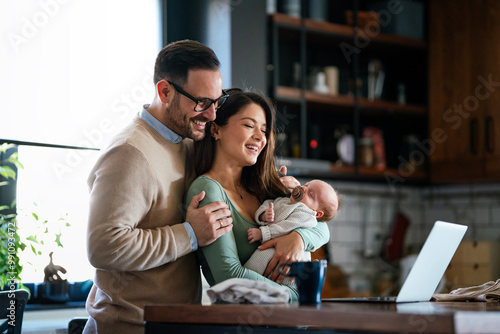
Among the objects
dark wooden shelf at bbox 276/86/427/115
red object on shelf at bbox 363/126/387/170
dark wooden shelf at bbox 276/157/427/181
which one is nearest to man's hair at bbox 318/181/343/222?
dark wooden shelf at bbox 276/157/427/181

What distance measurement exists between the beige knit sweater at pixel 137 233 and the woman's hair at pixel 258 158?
0.08 meters

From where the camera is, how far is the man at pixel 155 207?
1.63 m

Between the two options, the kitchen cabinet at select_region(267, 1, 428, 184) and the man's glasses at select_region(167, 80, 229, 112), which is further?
the kitchen cabinet at select_region(267, 1, 428, 184)

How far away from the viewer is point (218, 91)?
1892 mm

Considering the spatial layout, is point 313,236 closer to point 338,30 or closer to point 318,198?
point 318,198

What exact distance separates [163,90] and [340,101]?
7.02 ft

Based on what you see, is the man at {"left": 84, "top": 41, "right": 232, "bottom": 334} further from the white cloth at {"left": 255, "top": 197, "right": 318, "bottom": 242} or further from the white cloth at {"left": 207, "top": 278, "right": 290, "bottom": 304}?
the white cloth at {"left": 207, "top": 278, "right": 290, "bottom": 304}

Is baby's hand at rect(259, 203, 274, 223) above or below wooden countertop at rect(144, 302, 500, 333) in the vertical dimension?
above

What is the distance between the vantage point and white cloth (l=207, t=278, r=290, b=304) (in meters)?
1.42

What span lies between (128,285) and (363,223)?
2.77m

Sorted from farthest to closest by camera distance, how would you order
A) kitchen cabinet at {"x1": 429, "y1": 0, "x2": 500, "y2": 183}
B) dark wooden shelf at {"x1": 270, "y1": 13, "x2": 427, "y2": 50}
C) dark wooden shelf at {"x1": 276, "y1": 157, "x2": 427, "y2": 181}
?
Answer: kitchen cabinet at {"x1": 429, "y1": 0, "x2": 500, "y2": 183} → dark wooden shelf at {"x1": 270, "y1": 13, "x2": 427, "y2": 50} → dark wooden shelf at {"x1": 276, "y1": 157, "x2": 427, "y2": 181}

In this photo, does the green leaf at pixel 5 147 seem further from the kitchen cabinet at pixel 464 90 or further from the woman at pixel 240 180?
the kitchen cabinet at pixel 464 90

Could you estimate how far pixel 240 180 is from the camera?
201 cm

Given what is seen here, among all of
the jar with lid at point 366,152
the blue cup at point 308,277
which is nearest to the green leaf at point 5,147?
the blue cup at point 308,277
